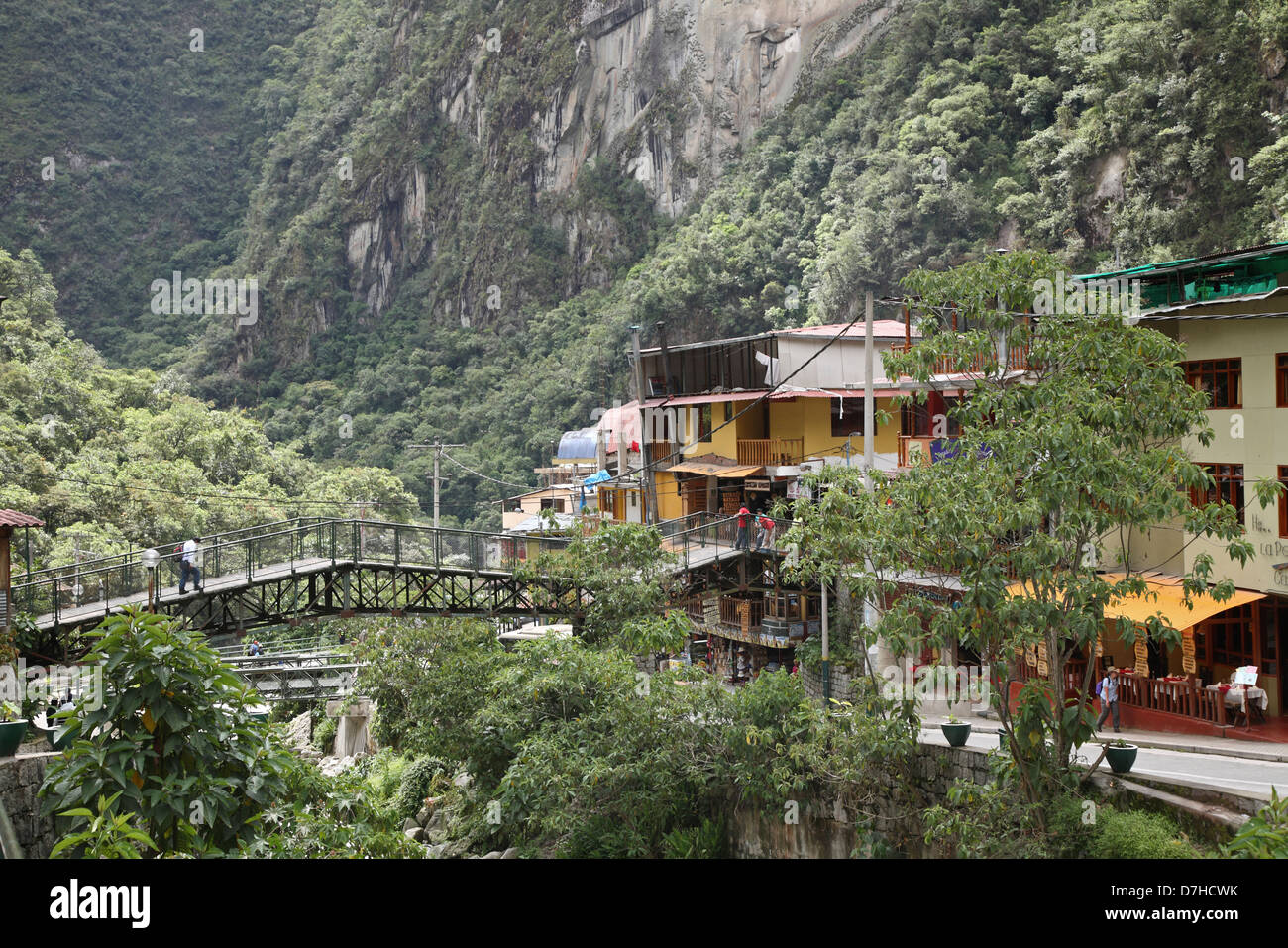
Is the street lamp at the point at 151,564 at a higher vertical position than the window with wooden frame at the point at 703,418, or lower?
lower

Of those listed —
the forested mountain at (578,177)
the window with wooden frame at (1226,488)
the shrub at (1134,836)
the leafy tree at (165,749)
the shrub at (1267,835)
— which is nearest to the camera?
the leafy tree at (165,749)

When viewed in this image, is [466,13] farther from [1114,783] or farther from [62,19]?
[1114,783]

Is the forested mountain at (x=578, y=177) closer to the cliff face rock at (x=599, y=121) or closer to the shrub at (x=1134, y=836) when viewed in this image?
the cliff face rock at (x=599, y=121)

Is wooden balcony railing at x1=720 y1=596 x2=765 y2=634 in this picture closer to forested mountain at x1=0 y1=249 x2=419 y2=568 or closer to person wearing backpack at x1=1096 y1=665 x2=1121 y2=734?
person wearing backpack at x1=1096 y1=665 x2=1121 y2=734

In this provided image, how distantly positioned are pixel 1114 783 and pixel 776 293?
6424cm

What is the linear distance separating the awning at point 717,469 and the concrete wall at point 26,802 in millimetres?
22962

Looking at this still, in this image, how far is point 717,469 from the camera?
109 ft

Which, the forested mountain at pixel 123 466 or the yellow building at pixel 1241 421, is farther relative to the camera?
the forested mountain at pixel 123 466

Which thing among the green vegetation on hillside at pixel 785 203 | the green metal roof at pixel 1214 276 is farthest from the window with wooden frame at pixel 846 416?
the green vegetation on hillside at pixel 785 203

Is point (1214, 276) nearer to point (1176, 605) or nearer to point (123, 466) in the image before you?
point (1176, 605)

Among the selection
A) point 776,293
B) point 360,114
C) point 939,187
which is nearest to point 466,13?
point 360,114

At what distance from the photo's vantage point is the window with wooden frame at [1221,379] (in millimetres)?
19234

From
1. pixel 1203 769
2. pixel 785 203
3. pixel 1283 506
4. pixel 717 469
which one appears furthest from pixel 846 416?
pixel 785 203

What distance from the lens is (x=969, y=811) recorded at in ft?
42.4
